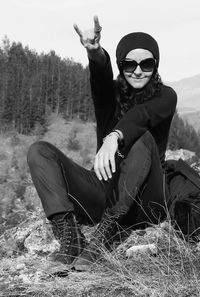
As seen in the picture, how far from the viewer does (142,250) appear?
2941mm

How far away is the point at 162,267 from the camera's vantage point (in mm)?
2514

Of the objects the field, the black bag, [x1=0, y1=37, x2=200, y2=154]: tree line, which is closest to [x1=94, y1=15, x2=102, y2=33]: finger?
the black bag

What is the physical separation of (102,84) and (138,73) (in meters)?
0.25

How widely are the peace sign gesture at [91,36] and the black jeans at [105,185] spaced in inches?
24.9

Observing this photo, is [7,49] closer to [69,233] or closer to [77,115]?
[77,115]

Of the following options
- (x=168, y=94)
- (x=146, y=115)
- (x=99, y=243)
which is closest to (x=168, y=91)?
(x=168, y=94)

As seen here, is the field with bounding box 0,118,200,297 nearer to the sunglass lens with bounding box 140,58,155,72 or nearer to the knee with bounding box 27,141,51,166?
the knee with bounding box 27,141,51,166

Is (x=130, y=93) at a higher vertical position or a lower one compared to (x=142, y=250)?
higher

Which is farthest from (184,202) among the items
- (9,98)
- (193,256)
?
(9,98)

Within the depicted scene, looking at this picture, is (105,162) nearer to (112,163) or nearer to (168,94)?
(112,163)

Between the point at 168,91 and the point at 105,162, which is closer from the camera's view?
the point at 105,162

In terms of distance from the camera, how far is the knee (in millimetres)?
2980

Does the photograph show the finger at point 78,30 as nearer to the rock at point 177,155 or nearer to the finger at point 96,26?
the finger at point 96,26

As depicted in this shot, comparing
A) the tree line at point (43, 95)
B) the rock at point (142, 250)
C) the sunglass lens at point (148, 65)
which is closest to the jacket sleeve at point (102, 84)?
the sunglass lens at point (148, 65)
